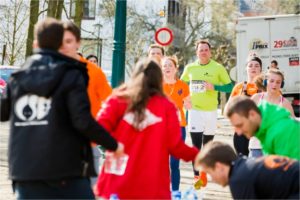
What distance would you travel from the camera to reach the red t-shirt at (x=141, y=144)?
4.88 metres

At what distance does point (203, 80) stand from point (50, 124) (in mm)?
5446

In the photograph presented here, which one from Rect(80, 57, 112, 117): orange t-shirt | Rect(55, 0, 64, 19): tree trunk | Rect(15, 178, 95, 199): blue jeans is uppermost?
Rect(55, 0, 64, 19): tree trunk

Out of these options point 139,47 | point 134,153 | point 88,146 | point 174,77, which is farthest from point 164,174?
point 139,47

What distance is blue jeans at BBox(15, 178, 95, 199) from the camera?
4195mm

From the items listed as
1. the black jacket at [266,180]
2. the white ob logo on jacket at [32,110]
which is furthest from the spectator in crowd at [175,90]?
the white ob logo on jacket at [32,110]

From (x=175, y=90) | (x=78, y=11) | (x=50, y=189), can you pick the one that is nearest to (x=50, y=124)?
(x=50, y=189)

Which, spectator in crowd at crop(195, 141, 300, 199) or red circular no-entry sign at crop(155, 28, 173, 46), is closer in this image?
spectator in crowd at crop(195, 141, 300, 199)

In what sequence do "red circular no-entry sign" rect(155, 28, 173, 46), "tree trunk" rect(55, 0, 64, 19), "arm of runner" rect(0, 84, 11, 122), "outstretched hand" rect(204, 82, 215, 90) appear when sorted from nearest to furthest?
"arm of runner" rect(0, 84, 11, 122) < "outstretched hand" rect(204, 82, 215, 90) < "red circular no-entry sign" rect(155, 28, 173, 46) < "tree trunk" rect(55, 0, 64, 19)

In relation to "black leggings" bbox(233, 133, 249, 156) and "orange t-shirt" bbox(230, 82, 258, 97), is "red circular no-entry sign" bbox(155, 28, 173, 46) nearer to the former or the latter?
"orange t-shirt" bbox(230, 82, 258, 97)

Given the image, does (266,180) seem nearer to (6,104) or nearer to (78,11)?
(6,104)

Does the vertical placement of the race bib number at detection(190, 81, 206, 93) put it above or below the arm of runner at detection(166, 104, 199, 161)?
above

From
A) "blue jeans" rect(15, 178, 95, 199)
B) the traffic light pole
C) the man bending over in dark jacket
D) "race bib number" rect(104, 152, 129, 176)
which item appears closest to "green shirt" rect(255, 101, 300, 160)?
"race bib number" rect(104, 152, 129, 176)

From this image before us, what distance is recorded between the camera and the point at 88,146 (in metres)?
4.37

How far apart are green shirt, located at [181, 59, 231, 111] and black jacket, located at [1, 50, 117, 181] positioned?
523 cm
